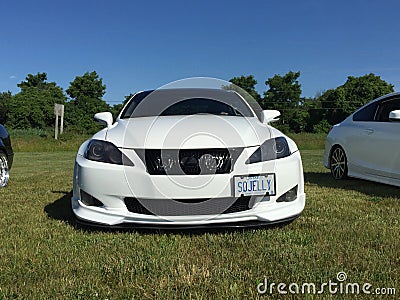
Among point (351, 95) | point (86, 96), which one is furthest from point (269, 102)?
point (86, 96)

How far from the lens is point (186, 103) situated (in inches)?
165

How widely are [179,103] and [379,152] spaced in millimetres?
2857

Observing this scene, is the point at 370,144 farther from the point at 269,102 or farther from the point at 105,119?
the point at 269,102

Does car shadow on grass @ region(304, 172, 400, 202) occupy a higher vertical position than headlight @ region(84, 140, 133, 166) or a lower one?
lower

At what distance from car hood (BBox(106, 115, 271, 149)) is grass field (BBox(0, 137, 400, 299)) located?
70 cm

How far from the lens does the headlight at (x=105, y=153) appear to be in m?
2.94

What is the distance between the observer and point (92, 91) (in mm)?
50750

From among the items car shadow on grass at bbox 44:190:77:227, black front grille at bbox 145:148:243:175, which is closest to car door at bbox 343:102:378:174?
black front grille at bbox 145:148:243:175

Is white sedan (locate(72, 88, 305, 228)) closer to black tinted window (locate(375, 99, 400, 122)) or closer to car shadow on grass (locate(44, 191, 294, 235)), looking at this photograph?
car shadow on grass (locate(44, 191, 294, 235))

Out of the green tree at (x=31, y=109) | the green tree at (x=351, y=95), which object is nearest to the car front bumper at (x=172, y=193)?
the green tree at (x=31, y=109)

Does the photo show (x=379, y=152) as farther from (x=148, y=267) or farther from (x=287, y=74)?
(x=287, y=74)

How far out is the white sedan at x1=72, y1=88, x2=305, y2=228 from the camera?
2.81 m

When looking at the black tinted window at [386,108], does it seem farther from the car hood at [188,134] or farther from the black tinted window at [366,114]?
the car hood at [188,134]

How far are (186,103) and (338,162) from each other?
3.29 meters
